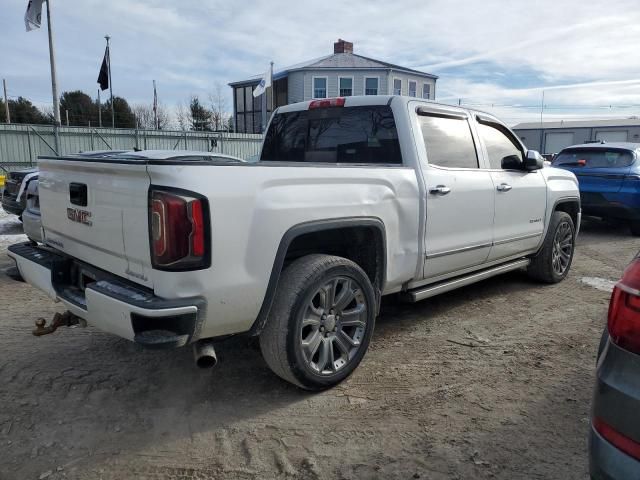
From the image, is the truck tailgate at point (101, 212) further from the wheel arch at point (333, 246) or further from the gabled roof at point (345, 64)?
the gabled roof at point (345, 64)

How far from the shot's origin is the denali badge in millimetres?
3021

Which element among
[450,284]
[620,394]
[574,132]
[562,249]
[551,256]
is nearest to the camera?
[620,394]

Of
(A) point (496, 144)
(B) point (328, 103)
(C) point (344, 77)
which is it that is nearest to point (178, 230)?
(B) point (328, 103)

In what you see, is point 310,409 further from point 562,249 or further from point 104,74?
point 104,74

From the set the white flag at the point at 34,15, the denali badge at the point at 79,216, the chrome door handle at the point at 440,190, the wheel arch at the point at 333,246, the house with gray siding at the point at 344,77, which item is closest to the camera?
the wheel arch at the point at 333,246

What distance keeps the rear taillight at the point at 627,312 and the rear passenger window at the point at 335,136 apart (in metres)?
2.32

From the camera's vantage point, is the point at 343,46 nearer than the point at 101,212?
No

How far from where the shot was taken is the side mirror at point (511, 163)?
191 inches

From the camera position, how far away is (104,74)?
82.2ft

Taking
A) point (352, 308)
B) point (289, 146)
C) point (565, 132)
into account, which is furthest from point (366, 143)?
point (565, 132)

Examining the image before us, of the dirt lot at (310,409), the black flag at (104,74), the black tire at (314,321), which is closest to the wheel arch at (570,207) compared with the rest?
A: the dirt lot at (310,409)

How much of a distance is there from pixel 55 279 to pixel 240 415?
1414mm

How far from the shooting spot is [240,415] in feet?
10.0

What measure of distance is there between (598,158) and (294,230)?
8.51 meters
